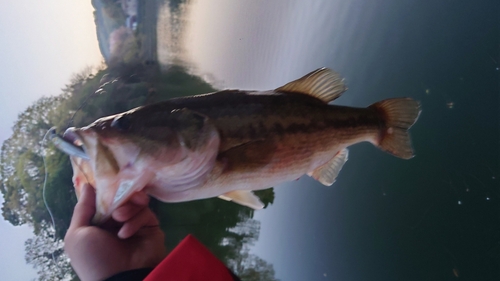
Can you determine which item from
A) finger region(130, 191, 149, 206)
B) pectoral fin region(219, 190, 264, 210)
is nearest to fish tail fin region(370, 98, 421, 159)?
pectoral fin region(219, 190, 264, 210)

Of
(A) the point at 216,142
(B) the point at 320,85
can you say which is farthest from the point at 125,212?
(B) the point at 320,85

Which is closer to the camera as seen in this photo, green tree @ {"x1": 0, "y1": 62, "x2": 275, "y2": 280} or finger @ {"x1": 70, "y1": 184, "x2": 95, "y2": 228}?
finger @ {"x1": 70, "y1": 184, "x2": 95, "y2": 228}

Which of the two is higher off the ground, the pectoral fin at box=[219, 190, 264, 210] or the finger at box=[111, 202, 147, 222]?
the finger at box=[111, 202, 147, 222]

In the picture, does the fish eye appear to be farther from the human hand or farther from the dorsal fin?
the dorsal fin

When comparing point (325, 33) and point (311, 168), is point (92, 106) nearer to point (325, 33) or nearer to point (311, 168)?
point (311, 168)

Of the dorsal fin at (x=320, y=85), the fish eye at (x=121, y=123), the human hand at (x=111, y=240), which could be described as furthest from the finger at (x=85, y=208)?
the dorsal fin at (x=320, y=85)

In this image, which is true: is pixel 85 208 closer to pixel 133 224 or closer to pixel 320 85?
pixel 133 224
